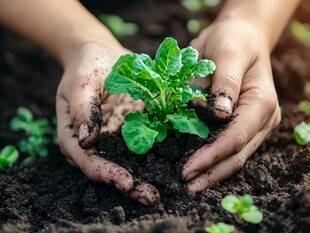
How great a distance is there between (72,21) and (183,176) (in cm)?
129

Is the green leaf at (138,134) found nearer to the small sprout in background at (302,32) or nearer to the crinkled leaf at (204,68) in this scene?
the crinkled leaf at (204,68)

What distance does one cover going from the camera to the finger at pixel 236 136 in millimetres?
2350

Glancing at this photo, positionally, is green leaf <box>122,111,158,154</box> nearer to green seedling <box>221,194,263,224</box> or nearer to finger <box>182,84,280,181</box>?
finger <box>182,84,280,181</box>

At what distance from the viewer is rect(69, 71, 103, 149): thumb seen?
239 cm

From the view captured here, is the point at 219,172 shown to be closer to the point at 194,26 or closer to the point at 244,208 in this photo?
the point at 244,208

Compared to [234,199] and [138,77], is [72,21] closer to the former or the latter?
[138,77]

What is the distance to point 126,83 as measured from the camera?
245 centimetres

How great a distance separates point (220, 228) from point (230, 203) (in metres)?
0.11

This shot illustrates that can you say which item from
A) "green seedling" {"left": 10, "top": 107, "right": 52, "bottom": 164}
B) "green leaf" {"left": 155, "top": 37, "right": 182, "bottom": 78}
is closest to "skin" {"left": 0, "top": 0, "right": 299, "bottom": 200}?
"green leaf" {"left": 155, "top": 37, "right": 182, "bottom": 78}

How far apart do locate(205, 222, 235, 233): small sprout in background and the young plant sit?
42cm

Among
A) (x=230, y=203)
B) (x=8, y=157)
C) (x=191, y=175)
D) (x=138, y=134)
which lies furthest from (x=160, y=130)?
(x=8, y=157)

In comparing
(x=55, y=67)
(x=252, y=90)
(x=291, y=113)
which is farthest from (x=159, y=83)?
(x=55, y=67)

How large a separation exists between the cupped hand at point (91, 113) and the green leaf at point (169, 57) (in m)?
0.34

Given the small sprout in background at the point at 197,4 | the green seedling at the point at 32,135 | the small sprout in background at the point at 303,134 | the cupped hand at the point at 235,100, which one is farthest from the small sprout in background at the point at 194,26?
the small sprout in background at the point at 303,134
